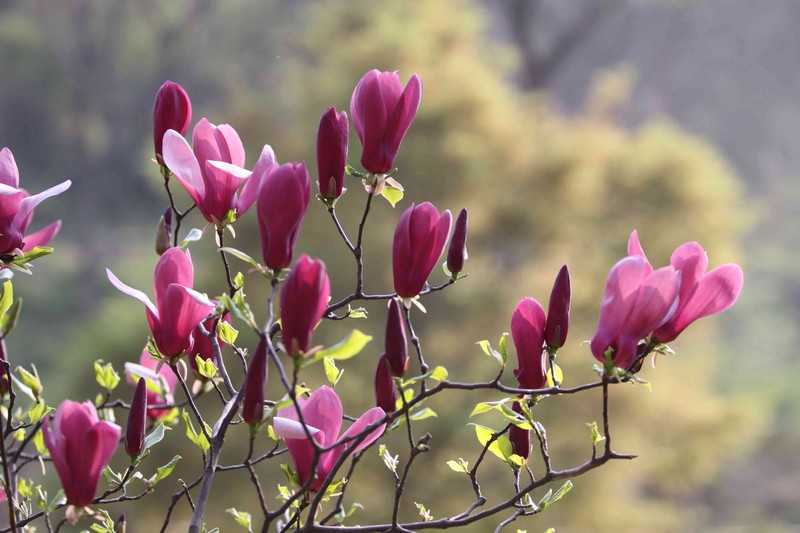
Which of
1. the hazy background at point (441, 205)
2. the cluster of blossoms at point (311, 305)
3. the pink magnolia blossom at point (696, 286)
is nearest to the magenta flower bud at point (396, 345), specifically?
the cluster of blossoms at point (311, 305)

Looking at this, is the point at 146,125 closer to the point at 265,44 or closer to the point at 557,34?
the point at 265,44

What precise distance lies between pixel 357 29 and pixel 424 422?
1814 mm

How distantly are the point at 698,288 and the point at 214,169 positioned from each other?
0.21 m

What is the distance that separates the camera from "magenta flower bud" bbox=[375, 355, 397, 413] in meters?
0.43

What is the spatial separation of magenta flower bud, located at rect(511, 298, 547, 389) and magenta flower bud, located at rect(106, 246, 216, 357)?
0.43 feet

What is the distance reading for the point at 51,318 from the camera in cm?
617

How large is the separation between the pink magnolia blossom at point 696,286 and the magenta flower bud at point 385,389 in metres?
0.11

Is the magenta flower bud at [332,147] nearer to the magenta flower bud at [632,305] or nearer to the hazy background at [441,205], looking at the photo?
the magenta flower bud at [632,305]

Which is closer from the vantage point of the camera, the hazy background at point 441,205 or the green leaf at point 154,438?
the green leaf at point 154,438

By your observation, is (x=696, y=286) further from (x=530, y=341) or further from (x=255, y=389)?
(x=255, y=389)

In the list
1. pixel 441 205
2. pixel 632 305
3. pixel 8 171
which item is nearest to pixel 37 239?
pixel 8 171

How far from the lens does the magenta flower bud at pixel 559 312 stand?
1.44 ft

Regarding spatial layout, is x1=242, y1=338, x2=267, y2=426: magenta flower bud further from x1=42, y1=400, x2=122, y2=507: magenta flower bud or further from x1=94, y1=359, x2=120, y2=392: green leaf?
x1=94, y1=359, x2=120, y2=392: green leaf

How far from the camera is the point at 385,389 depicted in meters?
0.44
